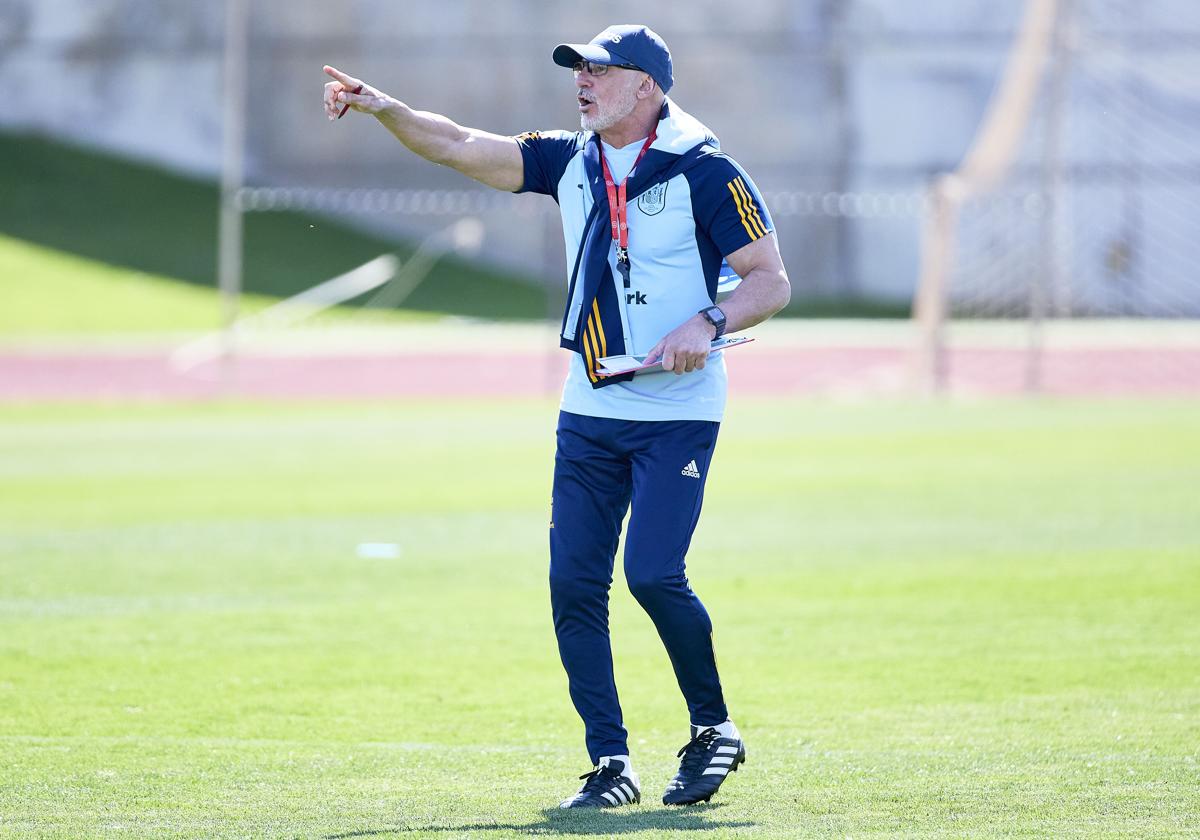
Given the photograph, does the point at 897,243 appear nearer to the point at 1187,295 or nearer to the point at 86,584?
the point at 1187,295

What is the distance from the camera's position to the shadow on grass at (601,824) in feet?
16.6

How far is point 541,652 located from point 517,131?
33.1 metres

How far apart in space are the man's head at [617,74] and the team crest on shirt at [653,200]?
0.84ft

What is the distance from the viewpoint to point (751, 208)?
5.53m

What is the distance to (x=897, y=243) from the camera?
130 ft

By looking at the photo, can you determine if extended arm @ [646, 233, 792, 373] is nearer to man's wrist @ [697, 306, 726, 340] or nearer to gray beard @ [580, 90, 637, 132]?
man's wrist @ [697, 306, 726, 340]

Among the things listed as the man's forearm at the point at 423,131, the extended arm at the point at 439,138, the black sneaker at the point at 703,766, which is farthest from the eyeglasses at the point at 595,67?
the black sneaker at the point at 703,766


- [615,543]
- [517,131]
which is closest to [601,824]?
[615,543]

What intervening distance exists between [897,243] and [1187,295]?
6480 mm

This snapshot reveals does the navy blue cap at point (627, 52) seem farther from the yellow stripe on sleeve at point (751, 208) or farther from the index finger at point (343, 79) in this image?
the index finger at point (343, 79)

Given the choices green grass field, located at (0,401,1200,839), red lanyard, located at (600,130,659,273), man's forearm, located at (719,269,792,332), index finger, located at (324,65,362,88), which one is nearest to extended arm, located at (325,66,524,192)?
index finger, located at (324,65,362,88)

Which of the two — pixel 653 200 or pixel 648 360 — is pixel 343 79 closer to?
pixel 653 200

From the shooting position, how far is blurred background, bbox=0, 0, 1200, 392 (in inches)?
1422

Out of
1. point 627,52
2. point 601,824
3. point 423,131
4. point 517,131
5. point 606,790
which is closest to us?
point 601,824
